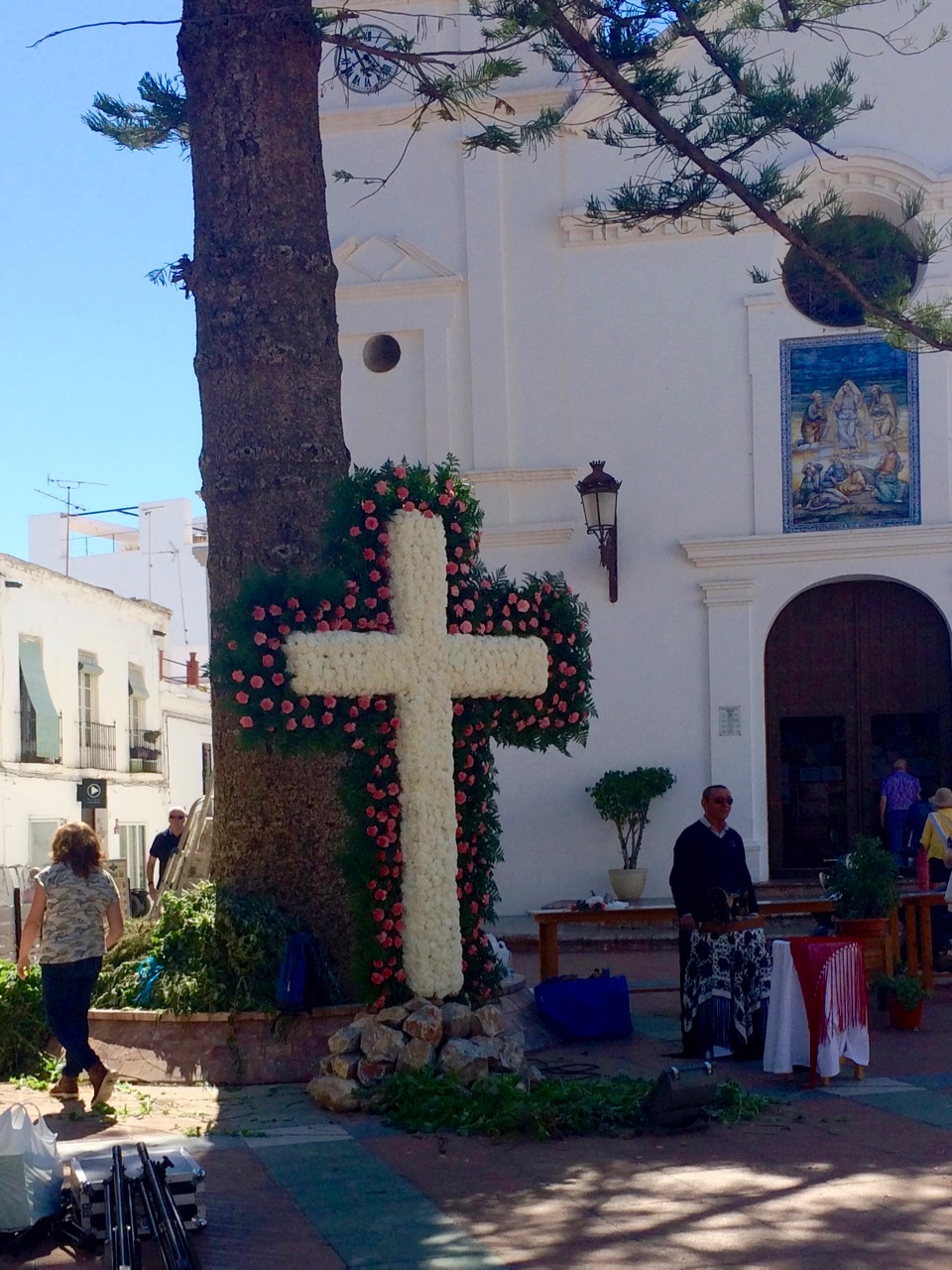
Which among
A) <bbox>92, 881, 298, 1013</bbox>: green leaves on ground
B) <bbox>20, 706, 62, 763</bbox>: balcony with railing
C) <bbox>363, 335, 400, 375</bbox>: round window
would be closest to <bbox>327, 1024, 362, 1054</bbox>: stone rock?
<bbox>92, 881, 298, 1013</bbox>: green leaves on ground

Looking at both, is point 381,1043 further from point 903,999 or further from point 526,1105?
point 903,999

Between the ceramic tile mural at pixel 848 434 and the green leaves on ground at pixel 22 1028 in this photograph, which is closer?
the green leaves on ground at pixel 22 1028

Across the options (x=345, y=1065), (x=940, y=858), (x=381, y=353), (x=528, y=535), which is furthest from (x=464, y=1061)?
(x=381, y=353)

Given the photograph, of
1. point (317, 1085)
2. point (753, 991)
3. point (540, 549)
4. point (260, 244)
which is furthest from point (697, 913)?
point (540, 549)

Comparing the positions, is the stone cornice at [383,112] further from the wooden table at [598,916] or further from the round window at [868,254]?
the wooden table at [598,916]

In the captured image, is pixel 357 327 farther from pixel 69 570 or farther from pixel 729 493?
pixel 69 570

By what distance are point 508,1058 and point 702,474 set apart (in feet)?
33.5

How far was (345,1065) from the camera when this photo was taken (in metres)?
7.48

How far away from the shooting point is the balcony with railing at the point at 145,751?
33.8m

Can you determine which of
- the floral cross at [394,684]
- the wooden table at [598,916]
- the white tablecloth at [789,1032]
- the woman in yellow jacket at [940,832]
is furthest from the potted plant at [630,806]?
the white tablecloth at [789,1032]

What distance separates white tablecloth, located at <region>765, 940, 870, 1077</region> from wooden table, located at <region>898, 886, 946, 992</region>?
2.99m

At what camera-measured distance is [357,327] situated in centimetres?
1747

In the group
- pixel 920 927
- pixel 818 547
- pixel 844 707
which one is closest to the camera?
pixel 920 927

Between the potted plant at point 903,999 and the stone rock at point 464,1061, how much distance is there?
11.0ft
